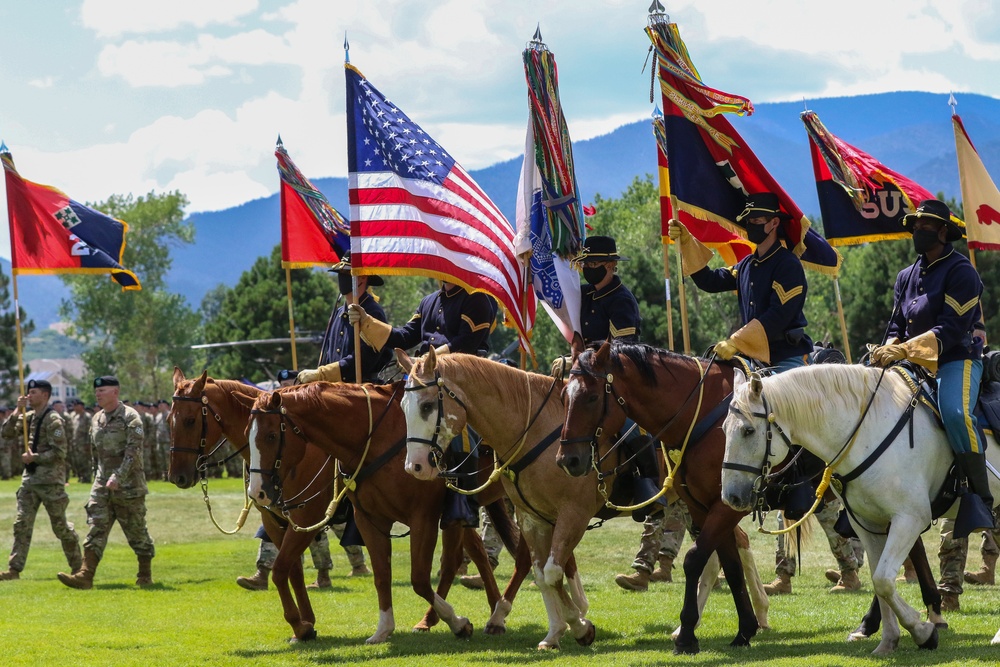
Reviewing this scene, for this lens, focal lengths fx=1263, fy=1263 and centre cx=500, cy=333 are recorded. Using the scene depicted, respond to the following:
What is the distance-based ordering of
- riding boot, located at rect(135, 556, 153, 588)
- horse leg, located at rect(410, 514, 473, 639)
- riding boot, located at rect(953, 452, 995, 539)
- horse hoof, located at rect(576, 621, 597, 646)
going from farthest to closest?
riding boot, located at rect(135, 556, 153, 588) → horse leg, located at rect(410, 514, 473, 639) → horse hoof, located at rect(576, 621, 597, 646) → riding boot, located at rect(953, 452, 995, 539)

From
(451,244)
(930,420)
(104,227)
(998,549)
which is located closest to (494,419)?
(451,244)

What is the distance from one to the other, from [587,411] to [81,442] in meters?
32.1

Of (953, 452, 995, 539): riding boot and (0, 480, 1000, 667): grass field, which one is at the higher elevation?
(953, 452, 995, 539): riding boot

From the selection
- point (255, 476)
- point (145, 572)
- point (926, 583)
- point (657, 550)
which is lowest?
point (145, 572)

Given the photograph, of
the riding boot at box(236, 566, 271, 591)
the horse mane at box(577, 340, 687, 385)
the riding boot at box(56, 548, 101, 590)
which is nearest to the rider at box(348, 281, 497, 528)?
the horse mane at box(577, 340, 687, 385)

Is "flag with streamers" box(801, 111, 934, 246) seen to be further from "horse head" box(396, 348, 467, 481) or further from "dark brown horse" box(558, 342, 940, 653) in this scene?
"horse head" box(396, 348, 467, 481)

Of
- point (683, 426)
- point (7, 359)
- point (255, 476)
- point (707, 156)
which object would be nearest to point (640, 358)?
point (683, 426)

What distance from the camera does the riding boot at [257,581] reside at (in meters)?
15.5

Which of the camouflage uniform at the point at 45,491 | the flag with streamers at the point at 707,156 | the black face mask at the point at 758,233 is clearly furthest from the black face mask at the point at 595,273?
the camouflage uniform at the point at 45,491

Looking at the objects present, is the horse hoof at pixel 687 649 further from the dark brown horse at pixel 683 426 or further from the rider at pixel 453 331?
the rider at pixel 453 331

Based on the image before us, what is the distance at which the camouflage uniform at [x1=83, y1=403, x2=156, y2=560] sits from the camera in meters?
16.6

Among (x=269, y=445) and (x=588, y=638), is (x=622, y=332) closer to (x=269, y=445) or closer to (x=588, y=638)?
(x=588, y=638)

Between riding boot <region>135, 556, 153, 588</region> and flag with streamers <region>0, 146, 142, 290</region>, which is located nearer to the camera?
riding boot <region>135, 556, 153, 588</region>

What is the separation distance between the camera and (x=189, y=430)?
491 inches
